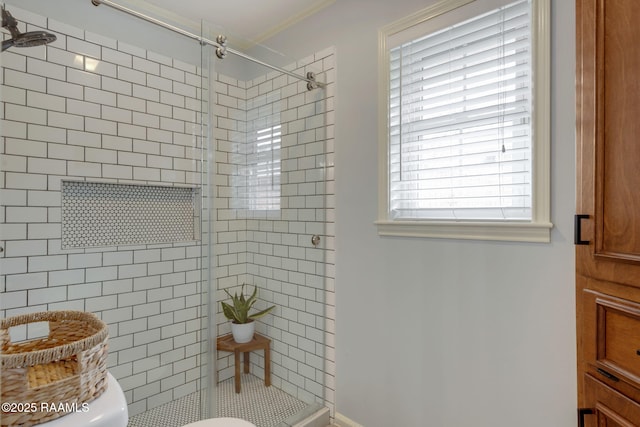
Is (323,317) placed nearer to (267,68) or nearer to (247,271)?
(247,271)

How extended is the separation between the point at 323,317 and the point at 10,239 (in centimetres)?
161

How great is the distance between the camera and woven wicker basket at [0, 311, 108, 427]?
0.57 m

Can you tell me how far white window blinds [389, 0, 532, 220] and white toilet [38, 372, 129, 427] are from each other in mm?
1375

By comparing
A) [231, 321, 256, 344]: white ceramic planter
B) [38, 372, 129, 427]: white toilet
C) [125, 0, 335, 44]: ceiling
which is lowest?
[231, 321, 256, 344]: white ceramic planter

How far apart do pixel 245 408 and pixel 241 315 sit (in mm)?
503

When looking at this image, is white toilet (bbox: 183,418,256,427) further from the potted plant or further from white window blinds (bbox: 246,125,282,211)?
white window blinds (bbox: 246,125,282,211)

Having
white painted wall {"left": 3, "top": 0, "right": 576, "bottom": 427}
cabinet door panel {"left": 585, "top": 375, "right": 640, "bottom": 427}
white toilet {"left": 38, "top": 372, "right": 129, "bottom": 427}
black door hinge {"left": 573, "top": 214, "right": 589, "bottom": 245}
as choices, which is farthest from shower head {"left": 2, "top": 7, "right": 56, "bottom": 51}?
cabinet door panel {"left": 585, "top": 375, "right": 640, "bottom": 427}

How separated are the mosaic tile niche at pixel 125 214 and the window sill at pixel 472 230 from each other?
118 centimetres

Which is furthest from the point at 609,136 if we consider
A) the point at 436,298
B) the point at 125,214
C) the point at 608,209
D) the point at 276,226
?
the point at 125,214

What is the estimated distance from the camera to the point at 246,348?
1878 millimetres

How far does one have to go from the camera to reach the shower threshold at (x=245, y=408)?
1799mm

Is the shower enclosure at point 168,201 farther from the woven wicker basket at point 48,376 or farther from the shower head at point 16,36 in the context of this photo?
the woven wicker basket at point 48,376

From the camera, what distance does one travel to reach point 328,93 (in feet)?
6.61

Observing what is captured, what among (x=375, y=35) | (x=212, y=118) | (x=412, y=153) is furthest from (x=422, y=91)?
(x=212, y=118)
